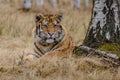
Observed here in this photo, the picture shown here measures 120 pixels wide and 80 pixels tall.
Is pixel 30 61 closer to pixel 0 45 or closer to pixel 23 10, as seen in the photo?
pixel 0 45

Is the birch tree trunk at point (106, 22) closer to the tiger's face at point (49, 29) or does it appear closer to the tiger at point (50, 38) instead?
the tiger at point (50, 38)

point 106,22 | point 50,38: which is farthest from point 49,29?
point 106,22

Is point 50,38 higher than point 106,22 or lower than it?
lower

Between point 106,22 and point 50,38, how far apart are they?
3.65 ft

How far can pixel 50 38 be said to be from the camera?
9430mm

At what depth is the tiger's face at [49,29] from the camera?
30.7ft

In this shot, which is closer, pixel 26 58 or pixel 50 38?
pixel 50 38

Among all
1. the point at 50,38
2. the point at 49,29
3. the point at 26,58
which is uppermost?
the point at 49,29

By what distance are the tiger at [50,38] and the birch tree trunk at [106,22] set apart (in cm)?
57

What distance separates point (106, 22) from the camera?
374 inches

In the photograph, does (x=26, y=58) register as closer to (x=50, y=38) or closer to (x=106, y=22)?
(x=50, y=38)

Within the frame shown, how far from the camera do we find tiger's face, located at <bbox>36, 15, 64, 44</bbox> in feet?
30.7

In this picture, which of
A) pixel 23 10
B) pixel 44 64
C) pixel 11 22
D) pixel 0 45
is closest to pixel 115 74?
pixel 44 64

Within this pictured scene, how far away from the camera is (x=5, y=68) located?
8.62 m
